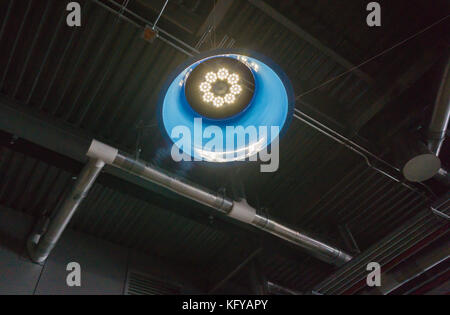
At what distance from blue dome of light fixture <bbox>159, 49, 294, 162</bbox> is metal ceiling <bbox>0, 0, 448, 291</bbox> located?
1354 millimetres

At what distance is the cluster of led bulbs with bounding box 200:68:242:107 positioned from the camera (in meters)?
2.21

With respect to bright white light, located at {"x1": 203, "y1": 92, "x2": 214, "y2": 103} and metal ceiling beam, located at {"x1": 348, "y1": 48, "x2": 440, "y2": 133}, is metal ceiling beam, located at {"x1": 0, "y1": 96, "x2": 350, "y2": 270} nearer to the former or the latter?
bright white light, located at {"x1": 203, "y1": 92, "x2": 214, "y2": 103}

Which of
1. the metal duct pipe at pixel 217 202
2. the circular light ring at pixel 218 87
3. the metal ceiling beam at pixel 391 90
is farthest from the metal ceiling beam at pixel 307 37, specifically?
the metal duct pipe at pixel 217 202

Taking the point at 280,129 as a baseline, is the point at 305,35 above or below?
above

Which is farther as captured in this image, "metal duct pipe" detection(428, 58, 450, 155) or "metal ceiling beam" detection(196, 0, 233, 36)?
"metal duct pipe" detection(428, 58, 450, 155)

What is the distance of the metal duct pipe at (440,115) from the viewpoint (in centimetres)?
329

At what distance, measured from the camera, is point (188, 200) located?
4.12 metres

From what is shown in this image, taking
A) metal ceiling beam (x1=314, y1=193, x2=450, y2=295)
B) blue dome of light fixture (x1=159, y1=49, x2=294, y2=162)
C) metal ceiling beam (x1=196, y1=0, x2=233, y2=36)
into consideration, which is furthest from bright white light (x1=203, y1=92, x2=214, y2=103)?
metal ceiling beam (x1=314, y1=193, x2=450, y2=295)

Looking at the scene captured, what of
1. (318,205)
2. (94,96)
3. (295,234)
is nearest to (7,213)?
(94,96)

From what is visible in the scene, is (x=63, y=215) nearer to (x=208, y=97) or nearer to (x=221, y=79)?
(x=208, y=97)

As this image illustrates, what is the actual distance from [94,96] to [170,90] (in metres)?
2.00

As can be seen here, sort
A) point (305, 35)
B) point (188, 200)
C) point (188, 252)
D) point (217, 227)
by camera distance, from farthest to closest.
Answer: point (188, 252), point (217, 227), point (188, 200), point (305, 35)

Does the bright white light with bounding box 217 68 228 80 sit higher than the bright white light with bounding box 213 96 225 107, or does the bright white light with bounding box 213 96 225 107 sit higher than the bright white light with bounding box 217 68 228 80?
the bright white light with bounding box 217 68 228 80

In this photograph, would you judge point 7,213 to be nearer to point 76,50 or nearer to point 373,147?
point 76,50
